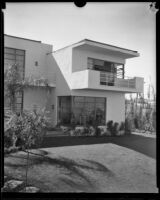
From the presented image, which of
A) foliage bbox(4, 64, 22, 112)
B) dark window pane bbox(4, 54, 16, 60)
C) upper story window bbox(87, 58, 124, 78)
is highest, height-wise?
dark window pane bbox(4, 54, 16, 60)

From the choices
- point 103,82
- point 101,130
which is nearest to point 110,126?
point 101,130

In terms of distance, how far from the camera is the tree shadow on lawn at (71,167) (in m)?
5.17

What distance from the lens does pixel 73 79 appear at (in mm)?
12539

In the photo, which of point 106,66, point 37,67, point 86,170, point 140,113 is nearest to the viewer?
point 86,170

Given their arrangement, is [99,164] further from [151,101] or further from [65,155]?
[151,101]

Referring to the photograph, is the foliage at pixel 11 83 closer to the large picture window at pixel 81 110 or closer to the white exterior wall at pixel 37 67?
the white exterior wall at pixel 37 67

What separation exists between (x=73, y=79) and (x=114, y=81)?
10.4 ft

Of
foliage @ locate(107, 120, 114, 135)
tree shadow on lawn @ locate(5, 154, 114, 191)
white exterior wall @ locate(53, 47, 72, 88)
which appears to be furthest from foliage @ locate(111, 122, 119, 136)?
tree shadow on lawn @ locate(5, 154, 114, 191)

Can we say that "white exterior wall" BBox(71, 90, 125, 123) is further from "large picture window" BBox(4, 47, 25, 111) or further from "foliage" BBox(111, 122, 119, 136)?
"large picture window" BBox(4, 47, 25, 111)

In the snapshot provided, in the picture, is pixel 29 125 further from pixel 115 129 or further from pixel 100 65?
pixel 100 65

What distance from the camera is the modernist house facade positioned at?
12.8 m

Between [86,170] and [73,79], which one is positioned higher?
[73,79]

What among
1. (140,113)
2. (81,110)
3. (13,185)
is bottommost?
(13,185)

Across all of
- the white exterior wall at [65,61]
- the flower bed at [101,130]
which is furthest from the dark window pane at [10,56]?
the flower bed at [101,130]
